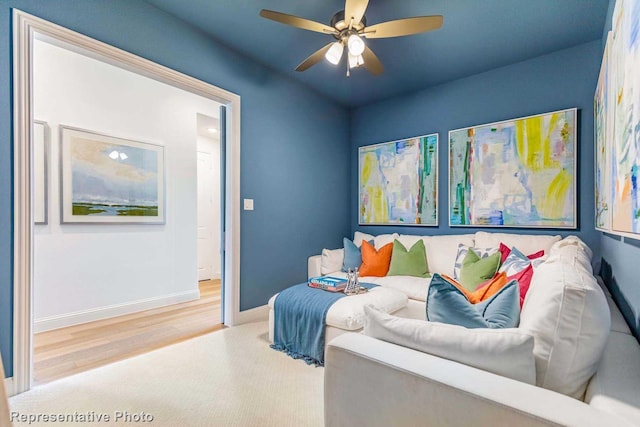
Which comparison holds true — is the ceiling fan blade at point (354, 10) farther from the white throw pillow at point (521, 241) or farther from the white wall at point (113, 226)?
the white wall at point (113, 226)

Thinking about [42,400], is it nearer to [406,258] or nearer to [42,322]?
[42,322]

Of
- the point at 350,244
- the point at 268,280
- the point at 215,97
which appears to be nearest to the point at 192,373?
the point at 268,280

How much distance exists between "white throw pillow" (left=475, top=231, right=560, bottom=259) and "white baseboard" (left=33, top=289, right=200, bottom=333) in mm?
3525

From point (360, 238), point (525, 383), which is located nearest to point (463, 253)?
point (360, 238)

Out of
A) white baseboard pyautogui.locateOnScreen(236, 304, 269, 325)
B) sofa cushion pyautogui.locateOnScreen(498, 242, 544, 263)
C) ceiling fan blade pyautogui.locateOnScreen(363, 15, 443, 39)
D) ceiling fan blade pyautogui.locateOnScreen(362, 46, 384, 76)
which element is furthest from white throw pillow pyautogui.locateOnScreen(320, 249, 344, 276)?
ceiling fan blade pyautogui.locateOnScreen(363, 15, 443, 39)

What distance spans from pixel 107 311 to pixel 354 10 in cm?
365

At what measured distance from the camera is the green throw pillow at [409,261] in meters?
3.23

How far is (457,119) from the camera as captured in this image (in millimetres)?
3506

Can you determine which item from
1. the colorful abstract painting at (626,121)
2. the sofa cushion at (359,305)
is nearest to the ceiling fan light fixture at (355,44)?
the colorful abstract painting at (626,121)

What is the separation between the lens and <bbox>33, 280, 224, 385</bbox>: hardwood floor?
2.22 metres

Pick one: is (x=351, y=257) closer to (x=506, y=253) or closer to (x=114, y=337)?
(x=506, y=253)

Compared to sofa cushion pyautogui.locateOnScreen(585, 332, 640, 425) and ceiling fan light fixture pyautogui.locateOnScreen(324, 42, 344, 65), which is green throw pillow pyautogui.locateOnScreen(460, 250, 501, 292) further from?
ceiling fan light fixture pyautogui.locateOnScreen(324, 42, 344, 65)

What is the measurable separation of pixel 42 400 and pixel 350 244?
2797mm

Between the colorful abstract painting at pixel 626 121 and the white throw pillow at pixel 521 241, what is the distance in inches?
52.3
